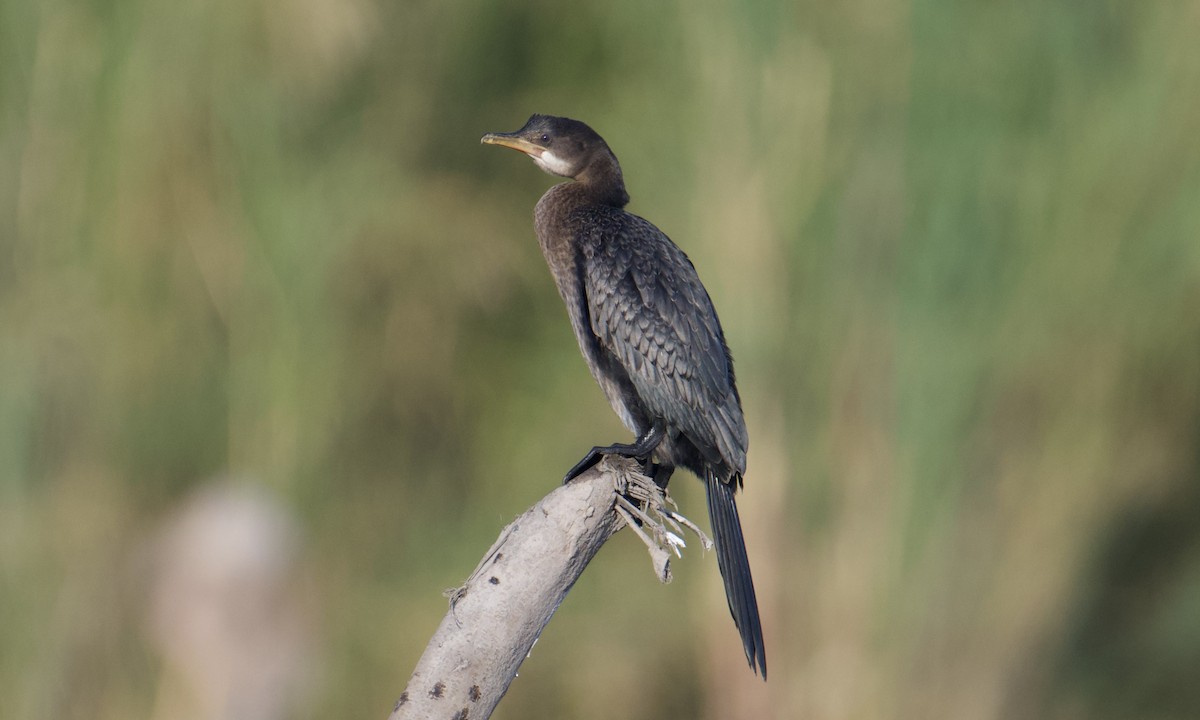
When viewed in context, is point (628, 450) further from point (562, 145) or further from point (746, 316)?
point (746, 316)

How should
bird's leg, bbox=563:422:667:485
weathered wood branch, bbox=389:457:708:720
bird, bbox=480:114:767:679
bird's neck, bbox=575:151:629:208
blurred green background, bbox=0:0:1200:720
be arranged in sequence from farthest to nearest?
blurred green background, bbox=0:0:1200:720, bird's neck, bbox=575:151:629:208, bird, bbox=480:114:767:679, bird's leg, bbox=563:422:667:485, weathered wood branch, bbox=389:457:708:720

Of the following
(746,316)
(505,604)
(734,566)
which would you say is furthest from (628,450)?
(746,316)

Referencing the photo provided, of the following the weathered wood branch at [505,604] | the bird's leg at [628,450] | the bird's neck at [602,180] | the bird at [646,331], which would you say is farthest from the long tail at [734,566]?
the bird's neck at [602,180]

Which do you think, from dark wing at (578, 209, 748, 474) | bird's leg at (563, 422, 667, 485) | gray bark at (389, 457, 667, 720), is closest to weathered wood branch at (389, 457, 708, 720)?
gray bark at (389, 457, 667, 720)

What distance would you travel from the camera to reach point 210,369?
322cm

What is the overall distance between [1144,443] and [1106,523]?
0.23 meters

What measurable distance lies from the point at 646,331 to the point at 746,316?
24.6 inches

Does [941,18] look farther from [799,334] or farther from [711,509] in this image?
[711,509]

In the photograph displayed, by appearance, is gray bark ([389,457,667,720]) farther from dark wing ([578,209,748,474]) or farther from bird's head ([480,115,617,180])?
bird's head ([480,115,617,180])

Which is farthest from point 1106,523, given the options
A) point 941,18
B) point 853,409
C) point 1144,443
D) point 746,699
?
point 941,18

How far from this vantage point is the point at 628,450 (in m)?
1.98

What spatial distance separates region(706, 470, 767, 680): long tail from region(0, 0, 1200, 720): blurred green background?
64cm

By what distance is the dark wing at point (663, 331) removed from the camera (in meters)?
2.13

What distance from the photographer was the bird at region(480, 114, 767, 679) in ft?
6.98
